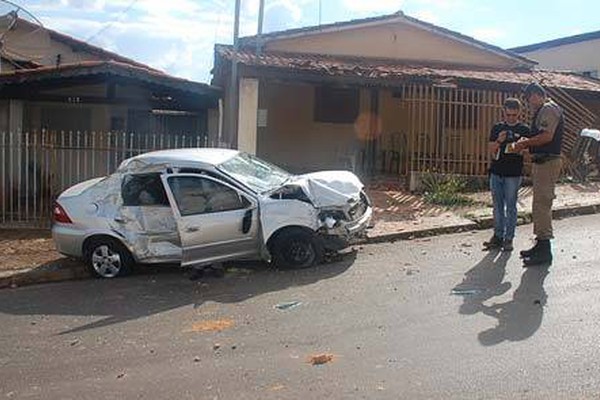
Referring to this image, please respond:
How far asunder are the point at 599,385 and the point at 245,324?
2961 millimetres

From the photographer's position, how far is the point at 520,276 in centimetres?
725

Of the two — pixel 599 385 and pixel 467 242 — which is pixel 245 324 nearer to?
pixel 599 385

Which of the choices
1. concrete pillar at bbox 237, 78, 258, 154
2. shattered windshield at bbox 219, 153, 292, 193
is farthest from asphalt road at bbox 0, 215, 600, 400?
concrete pillar at bbox 237, 78, 258, 154

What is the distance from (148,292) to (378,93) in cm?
1143

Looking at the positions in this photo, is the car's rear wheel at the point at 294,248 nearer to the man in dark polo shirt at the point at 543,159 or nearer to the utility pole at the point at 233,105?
the man in dark polo shirt at the point at 543,159

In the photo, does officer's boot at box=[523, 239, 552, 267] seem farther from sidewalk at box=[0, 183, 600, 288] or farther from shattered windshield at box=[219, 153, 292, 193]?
shattered windshield at box=[219, 153, 292, 193]

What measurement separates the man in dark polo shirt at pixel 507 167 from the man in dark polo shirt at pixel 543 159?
43cm

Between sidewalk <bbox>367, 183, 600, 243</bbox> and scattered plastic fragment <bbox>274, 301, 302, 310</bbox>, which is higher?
sidewalk <bbox>367, 183, 600, 243</bbox>

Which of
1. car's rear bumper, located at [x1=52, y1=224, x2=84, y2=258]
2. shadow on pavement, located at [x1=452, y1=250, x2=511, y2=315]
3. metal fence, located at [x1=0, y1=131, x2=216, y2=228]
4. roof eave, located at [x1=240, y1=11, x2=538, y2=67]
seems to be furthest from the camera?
roof eave, located at [x1=240, y1=11, x2=538, y2=67]

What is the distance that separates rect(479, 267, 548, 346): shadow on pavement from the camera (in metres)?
5.39

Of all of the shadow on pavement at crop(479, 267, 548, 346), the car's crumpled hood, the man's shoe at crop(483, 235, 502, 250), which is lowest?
the shadow on pavement at crop(479, 267, 548, 346)

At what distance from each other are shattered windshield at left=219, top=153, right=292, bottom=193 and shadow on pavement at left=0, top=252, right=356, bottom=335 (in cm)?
101

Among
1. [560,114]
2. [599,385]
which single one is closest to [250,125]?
[560,114]

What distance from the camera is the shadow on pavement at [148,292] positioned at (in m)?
7.20
